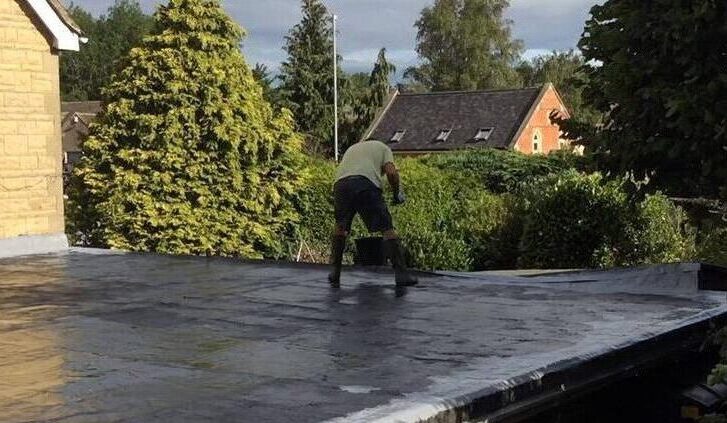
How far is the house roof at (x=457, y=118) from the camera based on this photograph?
134 ft

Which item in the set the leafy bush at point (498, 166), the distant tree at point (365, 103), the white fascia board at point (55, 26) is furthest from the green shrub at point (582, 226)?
the distant tree at point (365, 103)

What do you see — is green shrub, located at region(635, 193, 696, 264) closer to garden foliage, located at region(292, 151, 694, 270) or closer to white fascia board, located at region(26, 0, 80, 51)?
garden foliage, located at region(292, 151, 694, 270)

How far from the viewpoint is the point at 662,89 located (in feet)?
14.8

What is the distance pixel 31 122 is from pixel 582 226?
6.99m

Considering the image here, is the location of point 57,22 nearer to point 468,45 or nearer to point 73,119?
point 73,119

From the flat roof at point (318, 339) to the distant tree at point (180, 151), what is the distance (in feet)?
16.1

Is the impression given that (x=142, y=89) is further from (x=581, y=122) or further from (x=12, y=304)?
(x=581, y=122)

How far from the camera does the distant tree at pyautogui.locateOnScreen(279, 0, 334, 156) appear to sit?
132 ft

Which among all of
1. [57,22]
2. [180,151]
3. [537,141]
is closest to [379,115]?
[537,141]

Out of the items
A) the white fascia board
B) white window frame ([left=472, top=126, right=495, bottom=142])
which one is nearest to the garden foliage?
the white fascia board

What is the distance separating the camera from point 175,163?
1301cm

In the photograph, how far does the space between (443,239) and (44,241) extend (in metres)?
5.57

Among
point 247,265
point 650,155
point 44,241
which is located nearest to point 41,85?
point 44,241

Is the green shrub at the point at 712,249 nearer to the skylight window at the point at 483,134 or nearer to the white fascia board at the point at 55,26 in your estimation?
the white fascia board at the point at 55,26
